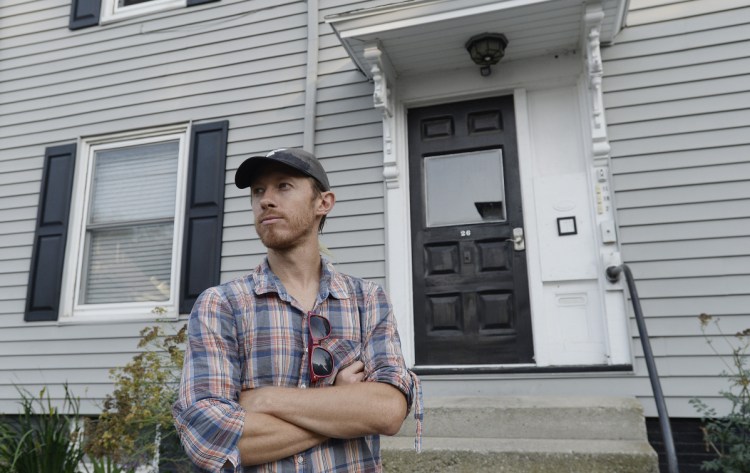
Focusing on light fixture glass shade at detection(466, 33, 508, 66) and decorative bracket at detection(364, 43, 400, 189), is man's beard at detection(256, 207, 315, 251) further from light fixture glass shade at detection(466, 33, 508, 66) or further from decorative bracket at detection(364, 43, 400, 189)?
light fixture glass shade at detection(466, 33, 508, 66)

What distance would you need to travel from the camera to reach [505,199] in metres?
3.69

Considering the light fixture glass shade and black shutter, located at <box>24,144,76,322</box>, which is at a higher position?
the light fixture glass shade

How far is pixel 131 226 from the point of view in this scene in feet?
14.9

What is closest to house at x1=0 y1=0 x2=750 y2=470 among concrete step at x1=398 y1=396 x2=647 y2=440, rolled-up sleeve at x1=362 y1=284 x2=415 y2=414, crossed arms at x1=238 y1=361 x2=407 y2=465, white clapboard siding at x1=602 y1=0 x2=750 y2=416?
white clapboard siding at x1=602 y1=0 x2=750 y2=416

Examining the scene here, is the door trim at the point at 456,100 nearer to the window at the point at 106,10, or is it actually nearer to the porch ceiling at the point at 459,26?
the porch ceiling at the point at 459,26

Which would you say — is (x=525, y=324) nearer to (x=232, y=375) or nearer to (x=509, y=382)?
(x=509, y=382)

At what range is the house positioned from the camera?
3.26 m

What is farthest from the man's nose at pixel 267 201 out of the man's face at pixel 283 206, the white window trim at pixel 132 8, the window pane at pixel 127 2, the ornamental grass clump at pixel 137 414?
the window pane at pixel 127 2

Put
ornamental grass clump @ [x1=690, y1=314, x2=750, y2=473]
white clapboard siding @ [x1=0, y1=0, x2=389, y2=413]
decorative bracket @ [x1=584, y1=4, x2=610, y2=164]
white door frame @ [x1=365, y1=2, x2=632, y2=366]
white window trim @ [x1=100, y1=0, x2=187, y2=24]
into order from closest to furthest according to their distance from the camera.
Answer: ornamental grass clump @ [x1=690, y1=314, x2=750, y2=473], decorative bracket @ [x1=584, y1=4, x2=610, y2=164], white door frame @ [x1=365, y1=2, x2=632, y2=366], white clapboard siding @ [x1=0, y1=0, x2=389, y2=413], white window trim @ [x1=100, y1=0, x2=187, y2=24]

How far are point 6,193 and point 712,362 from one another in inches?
224

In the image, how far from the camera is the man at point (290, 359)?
3.73ft

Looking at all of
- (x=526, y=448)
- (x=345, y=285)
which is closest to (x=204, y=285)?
(x=526, y=448)

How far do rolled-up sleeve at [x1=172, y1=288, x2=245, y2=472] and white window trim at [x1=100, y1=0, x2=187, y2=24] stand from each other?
439 cm

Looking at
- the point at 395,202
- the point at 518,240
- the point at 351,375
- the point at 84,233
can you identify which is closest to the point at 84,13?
the point at 84,233
